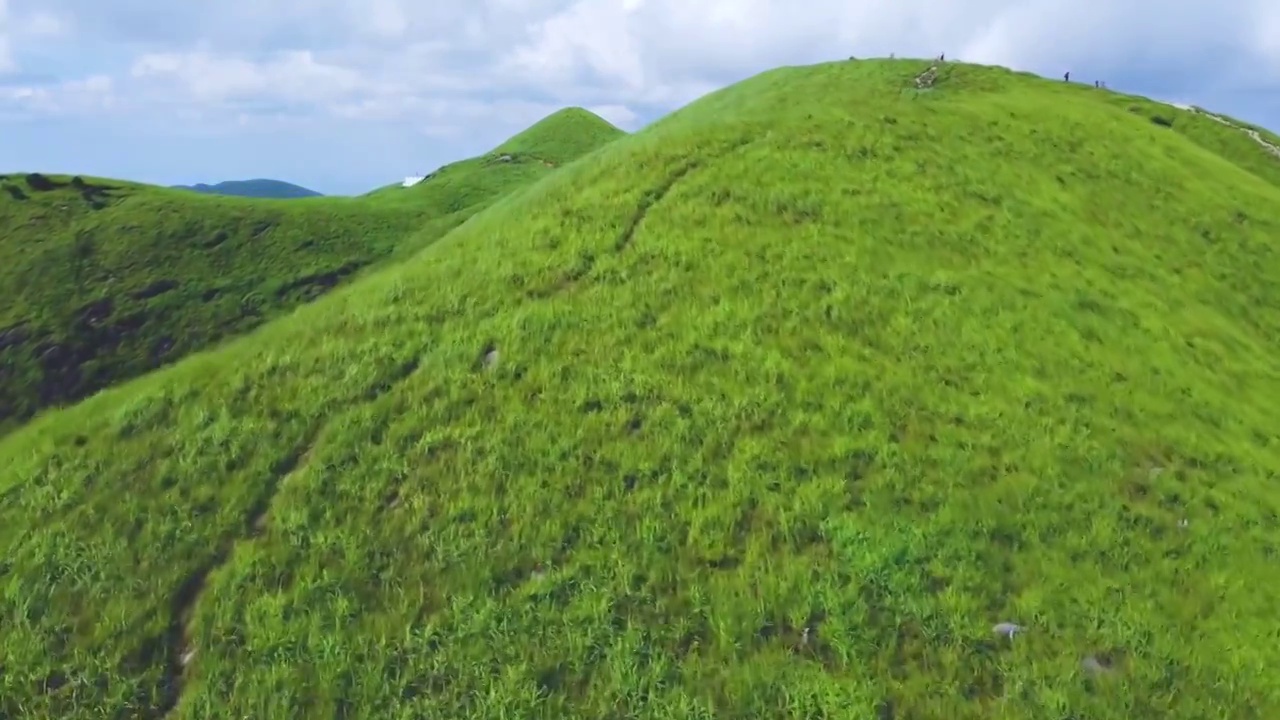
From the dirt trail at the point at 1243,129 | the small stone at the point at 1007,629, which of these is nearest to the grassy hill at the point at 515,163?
the dirt trail at the point at 1243,129

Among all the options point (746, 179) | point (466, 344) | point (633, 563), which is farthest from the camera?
point (746, 179)

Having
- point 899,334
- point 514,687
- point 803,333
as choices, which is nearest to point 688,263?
point 803,333

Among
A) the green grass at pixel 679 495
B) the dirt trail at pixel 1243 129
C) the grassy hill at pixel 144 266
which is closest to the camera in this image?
the green grass at pixel 679 495

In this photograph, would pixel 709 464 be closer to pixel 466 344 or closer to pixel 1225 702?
pixel 466 344

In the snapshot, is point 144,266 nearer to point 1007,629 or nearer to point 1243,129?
point 1007,629

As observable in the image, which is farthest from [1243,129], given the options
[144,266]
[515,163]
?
[144,266]

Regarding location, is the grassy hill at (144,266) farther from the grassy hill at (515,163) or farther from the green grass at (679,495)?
the green grass at (679,495)

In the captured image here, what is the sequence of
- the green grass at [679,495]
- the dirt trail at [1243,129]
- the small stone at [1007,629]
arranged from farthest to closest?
1. the dirt trail at [1243,129]
2. the small stone at [1007,629]
3. the green grass at [679,495]
